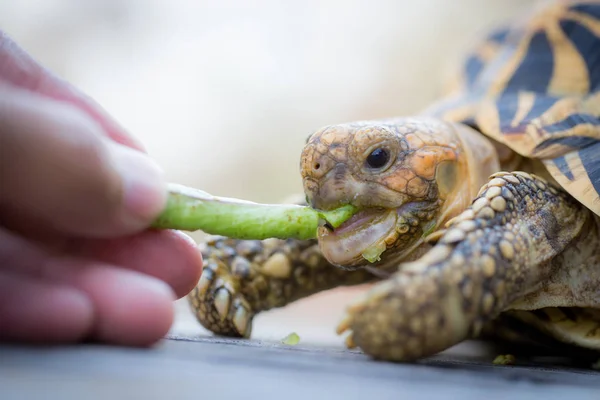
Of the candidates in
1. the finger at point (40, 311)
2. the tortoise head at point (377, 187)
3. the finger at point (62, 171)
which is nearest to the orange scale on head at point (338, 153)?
→ the tortoise head at point (377, 187)

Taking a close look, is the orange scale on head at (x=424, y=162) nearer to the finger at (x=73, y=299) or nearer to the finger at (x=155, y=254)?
the finger at (x=155, y=254)

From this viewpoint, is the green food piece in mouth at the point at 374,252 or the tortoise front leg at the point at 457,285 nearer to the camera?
the tortoise front leg at the point at 457,285

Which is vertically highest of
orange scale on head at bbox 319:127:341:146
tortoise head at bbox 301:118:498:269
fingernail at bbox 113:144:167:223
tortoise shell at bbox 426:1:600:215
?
tortoise shell at bbox 426:1:600:215

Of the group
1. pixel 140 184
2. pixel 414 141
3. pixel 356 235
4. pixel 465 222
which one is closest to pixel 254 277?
pixel 356 235

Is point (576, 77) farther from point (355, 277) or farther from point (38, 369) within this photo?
point (38, 369)

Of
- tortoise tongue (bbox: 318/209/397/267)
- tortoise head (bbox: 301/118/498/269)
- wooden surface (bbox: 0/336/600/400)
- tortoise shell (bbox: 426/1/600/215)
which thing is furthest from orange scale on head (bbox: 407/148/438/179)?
wooden surface (bbox: 0/336/600/400)

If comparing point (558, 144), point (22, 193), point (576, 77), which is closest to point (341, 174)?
point (558, 144)

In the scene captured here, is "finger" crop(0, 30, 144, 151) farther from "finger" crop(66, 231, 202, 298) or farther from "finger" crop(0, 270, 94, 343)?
"finger" crop(0, 270, 94, 343)
